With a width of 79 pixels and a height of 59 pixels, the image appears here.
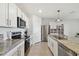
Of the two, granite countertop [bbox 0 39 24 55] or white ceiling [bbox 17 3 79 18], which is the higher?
white ceiling [bbox 17 3 79 18]

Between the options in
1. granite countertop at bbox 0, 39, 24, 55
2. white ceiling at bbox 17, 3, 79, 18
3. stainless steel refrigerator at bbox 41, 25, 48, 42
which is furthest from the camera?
stainless steel refrigerator at bbox 41, 25, 48, 42

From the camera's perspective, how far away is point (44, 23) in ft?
36.3

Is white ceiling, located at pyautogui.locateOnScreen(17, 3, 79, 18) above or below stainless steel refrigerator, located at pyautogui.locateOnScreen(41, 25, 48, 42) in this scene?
above

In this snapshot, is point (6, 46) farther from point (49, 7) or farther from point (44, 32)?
point (44, 32)

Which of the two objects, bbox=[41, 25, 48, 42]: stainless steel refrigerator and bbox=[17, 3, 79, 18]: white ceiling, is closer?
bbox=[17, 3, 79, 18]: white ceiling

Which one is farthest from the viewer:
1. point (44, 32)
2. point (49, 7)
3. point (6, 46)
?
point (44, 32)

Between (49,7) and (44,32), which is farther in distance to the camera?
(44,32)

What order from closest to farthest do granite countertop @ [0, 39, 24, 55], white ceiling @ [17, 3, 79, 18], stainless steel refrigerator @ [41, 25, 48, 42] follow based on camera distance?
granite countertop @ [0, 39, 24, 55], white ceiling @ [17, 3, 79, 18], stainless steel refrigerator @ [41, 25, 48, 42]

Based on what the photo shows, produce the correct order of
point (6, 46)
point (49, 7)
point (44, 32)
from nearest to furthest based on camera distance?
point (6, 46), point (49, 7), point (44, 32)

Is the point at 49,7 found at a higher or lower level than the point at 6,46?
higher

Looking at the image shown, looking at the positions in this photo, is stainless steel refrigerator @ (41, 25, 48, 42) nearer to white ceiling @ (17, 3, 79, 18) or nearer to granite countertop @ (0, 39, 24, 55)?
white ceiling @ (17, 3, 79, 18)

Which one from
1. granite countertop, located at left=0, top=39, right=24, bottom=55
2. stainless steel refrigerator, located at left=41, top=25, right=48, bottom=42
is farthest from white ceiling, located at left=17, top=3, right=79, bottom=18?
stainless steel refrigerator, located at left=41, top=25, right=48, bottom=42

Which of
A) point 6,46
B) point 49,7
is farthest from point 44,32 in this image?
point 6,46

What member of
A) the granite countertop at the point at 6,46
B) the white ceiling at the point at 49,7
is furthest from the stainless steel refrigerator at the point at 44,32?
the granite countertop at the point at 6,46
